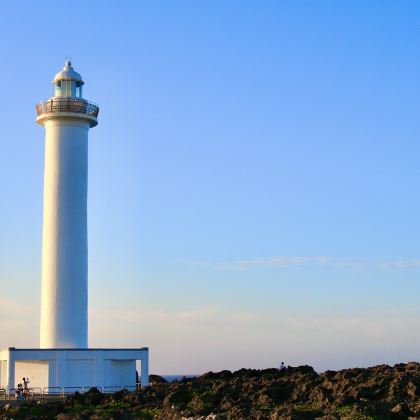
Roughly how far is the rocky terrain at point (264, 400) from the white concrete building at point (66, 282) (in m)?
8.50

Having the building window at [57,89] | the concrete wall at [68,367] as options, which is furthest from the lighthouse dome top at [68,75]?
the concrete wall at [68,367]

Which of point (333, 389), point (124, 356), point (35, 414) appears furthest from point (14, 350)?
point (333, 389)

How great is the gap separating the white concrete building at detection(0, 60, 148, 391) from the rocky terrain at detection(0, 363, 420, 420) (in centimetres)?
850

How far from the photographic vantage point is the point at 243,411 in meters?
26.1

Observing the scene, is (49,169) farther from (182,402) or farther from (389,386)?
(389,386)

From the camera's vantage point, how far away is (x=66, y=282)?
139 ft

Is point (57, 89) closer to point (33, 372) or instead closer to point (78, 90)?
point (78, 90)

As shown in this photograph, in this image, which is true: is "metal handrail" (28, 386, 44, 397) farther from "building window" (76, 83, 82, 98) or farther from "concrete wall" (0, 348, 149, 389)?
"building window" (76, 83, 82, 98)

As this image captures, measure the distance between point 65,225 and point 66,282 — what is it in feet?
8.23

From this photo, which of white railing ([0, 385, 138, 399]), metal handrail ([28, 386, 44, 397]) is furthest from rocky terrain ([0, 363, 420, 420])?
metal handrail ([28, 386, 44, 397])

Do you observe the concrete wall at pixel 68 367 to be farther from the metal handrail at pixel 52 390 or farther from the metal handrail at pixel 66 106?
the metal handrail at pixel 66 106

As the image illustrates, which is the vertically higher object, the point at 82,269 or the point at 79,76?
the point at 79,76

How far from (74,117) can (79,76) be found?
2.92 m

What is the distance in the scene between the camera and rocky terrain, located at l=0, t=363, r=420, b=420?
25188 mm
